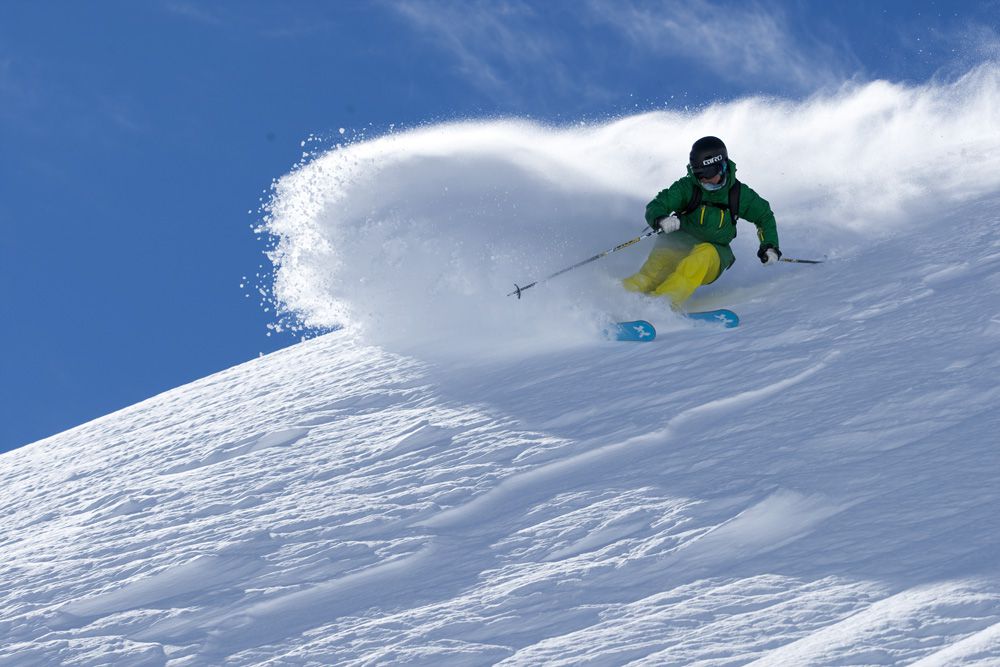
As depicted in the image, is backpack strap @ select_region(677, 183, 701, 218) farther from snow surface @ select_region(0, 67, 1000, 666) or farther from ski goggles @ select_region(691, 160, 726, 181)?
snow surface @ select_region(0, 67, 1000, 666)

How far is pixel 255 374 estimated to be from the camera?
27.6 ft

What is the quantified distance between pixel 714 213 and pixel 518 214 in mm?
2080

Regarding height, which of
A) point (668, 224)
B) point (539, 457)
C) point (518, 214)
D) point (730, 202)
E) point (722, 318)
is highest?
point (518, 214)

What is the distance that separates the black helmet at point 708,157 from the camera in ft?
20.7

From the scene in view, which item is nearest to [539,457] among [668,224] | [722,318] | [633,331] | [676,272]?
[633,331]

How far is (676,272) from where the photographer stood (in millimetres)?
6332

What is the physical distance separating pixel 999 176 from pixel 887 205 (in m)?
0.99

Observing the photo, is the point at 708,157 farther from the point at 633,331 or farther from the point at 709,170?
the point at 633,331

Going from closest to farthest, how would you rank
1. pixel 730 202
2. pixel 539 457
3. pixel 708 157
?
1. pixel 539 457
2. pixel 708 157
3. pixel 730 202

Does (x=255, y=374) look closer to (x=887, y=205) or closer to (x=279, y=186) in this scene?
(x=279, y=186)

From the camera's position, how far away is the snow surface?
9.46ft

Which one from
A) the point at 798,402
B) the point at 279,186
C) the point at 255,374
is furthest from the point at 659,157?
the point at 798,402

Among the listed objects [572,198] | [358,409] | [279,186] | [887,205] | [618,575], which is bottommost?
[618,575]

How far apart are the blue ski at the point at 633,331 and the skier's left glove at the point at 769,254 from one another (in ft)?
2.86
